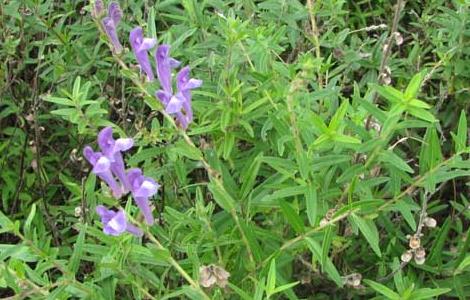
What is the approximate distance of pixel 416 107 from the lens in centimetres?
179

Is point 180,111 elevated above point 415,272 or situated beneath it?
elevated above

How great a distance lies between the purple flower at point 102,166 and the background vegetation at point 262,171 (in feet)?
0.22

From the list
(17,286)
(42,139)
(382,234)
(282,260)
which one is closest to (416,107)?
(282,260)

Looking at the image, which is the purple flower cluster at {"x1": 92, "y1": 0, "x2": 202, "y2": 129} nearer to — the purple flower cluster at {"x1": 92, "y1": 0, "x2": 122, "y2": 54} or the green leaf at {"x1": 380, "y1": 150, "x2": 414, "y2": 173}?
the purple flower cluster at {"x1": 92, "y1": 0, "x2": 122, "y2": 54}

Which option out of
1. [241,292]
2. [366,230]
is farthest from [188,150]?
[366,230]

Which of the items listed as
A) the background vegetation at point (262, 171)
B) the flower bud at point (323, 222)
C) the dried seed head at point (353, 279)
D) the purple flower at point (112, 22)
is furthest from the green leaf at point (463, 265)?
the purple flower at point (112, 22)

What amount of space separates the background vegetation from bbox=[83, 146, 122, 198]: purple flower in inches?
2.6

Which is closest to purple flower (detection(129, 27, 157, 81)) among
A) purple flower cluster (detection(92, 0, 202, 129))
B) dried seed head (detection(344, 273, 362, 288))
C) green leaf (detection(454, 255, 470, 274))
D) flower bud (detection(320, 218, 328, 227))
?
purple flower cluster (detection(92, 0, 202, 129))

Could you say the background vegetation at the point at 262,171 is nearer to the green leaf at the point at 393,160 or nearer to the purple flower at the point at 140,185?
the green leaf at the point at 393,160

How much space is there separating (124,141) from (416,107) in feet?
2.17

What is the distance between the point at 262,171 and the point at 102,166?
2.27ft

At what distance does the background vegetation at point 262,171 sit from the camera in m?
1.84

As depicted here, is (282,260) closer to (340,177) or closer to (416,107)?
(340,177)

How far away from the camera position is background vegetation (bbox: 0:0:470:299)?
184cm
